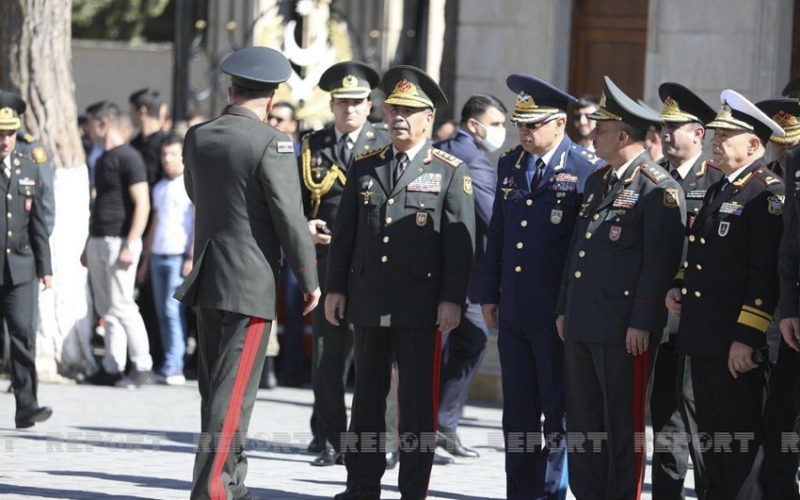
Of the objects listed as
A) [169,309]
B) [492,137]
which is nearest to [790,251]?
[492,137]

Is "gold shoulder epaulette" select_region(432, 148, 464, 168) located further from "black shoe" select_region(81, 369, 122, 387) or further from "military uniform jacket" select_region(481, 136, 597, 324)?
"black shoe" select_region(81, 369, 122, 387)

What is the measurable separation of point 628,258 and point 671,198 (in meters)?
0.34

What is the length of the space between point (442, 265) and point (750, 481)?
6.33 ft

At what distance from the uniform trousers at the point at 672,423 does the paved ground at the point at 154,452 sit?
828mm

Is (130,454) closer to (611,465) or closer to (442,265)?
(442,265)

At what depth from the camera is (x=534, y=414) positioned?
26.1 feet

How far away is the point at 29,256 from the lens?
10.4 m

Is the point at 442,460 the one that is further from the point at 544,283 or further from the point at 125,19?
the point at 125,19

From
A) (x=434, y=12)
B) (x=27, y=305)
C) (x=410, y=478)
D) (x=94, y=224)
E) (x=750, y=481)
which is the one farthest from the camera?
(x=434, y=12)

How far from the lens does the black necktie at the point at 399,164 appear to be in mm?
8281

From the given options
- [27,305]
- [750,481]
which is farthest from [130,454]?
[750,481]

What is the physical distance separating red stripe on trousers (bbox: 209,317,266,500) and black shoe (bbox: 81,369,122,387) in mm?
5483

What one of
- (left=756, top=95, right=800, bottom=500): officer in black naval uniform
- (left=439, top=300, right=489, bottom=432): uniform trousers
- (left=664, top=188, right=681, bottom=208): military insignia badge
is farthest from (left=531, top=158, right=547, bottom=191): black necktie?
(left=439, top=300, right=489, bottom=432): uniform trousers

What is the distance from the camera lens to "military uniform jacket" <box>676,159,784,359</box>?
23.2 feet
